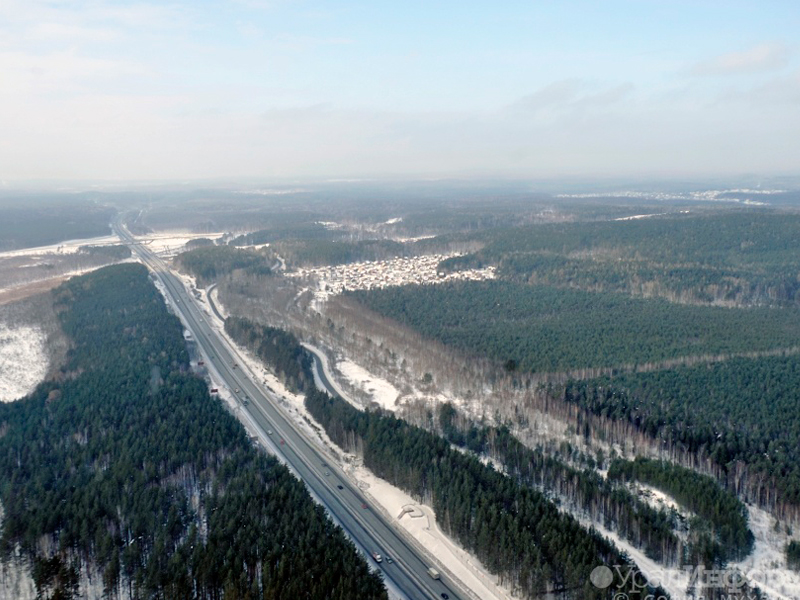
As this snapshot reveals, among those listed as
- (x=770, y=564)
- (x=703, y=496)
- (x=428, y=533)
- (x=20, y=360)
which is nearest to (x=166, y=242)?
(x=20, y=360)

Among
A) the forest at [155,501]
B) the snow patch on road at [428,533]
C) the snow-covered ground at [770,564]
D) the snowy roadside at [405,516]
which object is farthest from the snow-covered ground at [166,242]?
the snow-covered ground at [770,564]

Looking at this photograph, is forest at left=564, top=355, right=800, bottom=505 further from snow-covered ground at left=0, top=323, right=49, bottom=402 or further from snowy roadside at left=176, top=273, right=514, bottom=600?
snow-covered ground at left=0, top=323, right=49, bottom=402

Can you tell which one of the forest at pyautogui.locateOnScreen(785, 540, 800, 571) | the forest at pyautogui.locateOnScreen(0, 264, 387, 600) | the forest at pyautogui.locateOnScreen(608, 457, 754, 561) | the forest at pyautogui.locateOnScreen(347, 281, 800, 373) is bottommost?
the forest at pyautogui.locateOnScreen(785, 540, 800, 571)

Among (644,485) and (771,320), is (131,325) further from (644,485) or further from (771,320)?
(771,320)

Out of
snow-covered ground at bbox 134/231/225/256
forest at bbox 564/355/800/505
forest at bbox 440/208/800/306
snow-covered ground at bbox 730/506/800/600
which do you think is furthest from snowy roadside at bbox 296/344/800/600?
snow-covered ground at bbox 134/231/225/256

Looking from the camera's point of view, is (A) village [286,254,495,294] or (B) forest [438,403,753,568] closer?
(B) forest [438,403,753,568]

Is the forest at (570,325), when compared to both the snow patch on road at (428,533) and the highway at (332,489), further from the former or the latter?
the snow patch on road at (428,533)

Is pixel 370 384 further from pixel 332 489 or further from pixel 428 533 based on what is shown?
pixel 428 533
